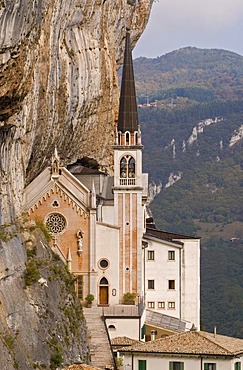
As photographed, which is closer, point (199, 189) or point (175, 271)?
point (175, 271)

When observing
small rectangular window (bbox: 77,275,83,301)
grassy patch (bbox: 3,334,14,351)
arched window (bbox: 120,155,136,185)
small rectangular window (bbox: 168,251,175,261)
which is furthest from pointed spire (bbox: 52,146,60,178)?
grassy patch (bbox: 3,334,14,351)

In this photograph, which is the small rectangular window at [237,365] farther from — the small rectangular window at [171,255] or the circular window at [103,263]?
the small rectangular window at [171,255]

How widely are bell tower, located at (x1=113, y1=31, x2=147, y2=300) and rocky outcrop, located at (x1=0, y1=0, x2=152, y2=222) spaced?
162cm

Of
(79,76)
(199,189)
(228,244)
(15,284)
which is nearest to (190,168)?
(199,189)

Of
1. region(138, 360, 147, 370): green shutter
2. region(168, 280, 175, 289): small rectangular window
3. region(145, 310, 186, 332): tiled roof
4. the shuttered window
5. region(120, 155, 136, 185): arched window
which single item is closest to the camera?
the shuttered window

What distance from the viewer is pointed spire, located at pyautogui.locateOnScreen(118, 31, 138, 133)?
73006 millimetres

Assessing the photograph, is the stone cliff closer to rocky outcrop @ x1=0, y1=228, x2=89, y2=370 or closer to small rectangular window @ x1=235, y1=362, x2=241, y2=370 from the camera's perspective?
rocky outcrop @ x1=0, y1=228, x2=89, y2=370

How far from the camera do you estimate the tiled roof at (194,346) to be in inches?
2168

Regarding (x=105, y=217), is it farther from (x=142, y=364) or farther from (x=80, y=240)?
(x=142, y=364)

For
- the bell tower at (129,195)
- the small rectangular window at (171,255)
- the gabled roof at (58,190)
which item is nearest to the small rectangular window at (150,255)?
the small rectangular window at (171,255)

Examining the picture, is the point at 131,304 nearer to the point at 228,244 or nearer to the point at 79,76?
the point at 79,76

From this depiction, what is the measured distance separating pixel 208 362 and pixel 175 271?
23.0 metres

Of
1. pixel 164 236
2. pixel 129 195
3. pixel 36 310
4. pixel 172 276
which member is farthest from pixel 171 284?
pixel 36 310

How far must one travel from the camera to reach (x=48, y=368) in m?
52.6
